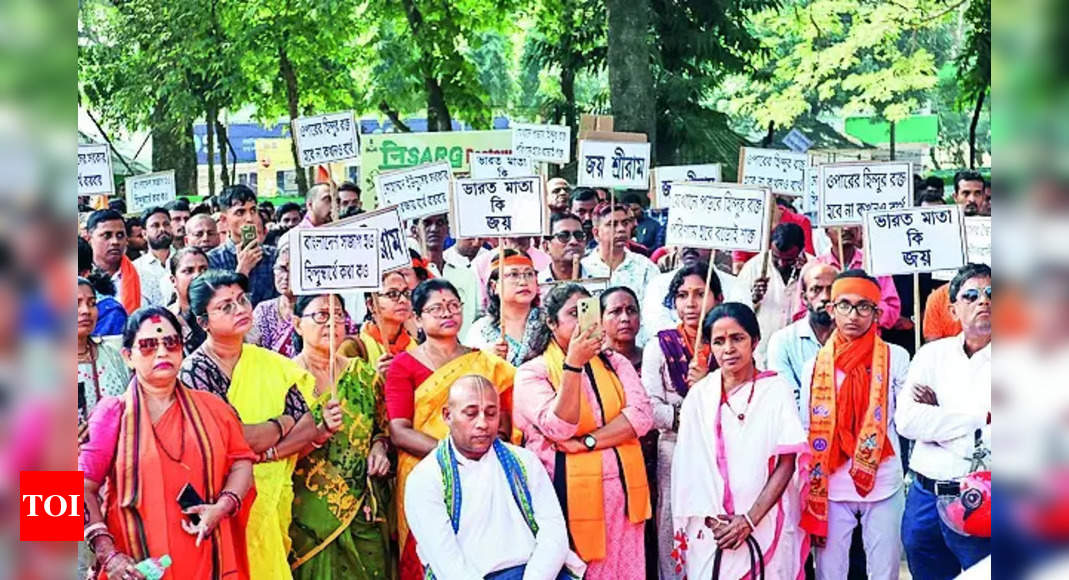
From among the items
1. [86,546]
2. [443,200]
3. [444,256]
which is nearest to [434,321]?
[86,546]

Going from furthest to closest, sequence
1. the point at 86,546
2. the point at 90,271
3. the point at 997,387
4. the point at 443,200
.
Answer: the point at 443,200 → the point at 90,271 → the point at 86,546 → the point at 997,387

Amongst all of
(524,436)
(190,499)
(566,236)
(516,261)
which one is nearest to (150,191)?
(566,236)

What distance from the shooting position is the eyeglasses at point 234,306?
239 inches

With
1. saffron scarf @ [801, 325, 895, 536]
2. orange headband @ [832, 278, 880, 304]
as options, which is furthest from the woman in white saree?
orange headband @ [832, 278, 880, 304]

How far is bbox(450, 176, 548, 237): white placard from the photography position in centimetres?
854

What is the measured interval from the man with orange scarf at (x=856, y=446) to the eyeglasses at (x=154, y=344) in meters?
3.01

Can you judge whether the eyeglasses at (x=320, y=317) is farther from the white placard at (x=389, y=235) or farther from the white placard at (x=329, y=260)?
the white placard at (x=389, y=235)

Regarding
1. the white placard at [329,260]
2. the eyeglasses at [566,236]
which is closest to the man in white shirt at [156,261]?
the eyeglasses at [566,236]

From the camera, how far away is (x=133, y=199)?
1301 cm

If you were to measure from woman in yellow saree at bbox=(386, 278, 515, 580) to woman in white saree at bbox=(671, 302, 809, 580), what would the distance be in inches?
32.4

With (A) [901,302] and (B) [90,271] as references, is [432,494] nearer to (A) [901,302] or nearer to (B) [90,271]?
(B) [90,271]

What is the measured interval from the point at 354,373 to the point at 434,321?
399 millimetres

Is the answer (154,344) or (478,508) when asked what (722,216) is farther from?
(154,344)

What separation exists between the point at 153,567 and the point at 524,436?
1.86 meters
